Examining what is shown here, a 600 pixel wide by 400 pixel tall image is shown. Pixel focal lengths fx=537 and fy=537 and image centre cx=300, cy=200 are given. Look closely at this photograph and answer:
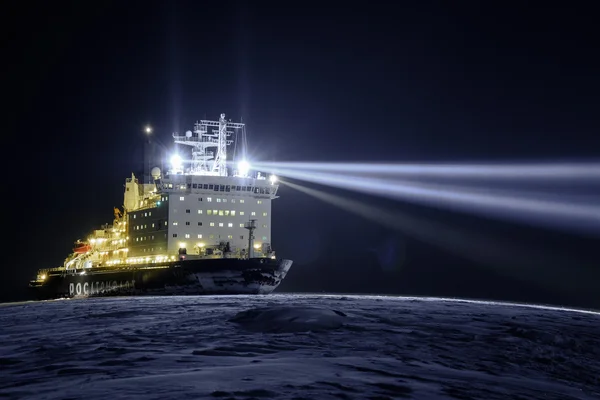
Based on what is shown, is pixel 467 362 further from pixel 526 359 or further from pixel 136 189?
pixel 136 189

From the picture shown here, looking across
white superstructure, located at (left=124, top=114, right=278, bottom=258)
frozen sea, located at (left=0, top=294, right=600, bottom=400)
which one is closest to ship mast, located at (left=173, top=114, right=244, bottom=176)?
white superstructure, located at (left=124, top=114, right=278, bottom=258)

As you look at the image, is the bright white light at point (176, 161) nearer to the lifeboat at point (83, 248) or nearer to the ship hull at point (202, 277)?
the ship hull at point (202, 277)

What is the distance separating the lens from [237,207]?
5009 centimetres

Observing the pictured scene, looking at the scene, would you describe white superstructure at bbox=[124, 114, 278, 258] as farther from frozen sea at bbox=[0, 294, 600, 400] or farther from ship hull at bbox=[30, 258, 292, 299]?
frozen sea at bbox=[0, 294, 600, 400]

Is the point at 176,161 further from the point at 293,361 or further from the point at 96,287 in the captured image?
the point at 293,361

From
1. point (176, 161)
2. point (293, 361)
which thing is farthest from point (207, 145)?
point (293, 361)

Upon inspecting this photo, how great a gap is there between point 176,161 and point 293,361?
43.2 m

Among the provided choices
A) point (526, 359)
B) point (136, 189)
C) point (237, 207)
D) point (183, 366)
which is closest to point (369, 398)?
point (183, 366)

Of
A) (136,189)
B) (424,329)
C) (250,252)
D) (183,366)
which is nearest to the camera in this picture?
(183,366)

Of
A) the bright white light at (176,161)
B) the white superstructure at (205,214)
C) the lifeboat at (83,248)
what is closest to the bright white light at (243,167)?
the white superstructure at (205,214)

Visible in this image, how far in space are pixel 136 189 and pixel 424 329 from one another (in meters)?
51.2

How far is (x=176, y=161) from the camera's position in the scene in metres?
51.5

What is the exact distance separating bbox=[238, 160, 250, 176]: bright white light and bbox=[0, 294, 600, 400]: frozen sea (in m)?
34.2

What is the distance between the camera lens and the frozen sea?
26.5ft
